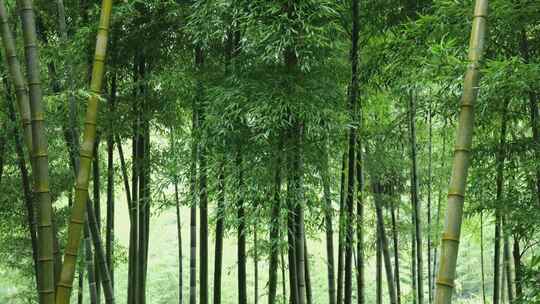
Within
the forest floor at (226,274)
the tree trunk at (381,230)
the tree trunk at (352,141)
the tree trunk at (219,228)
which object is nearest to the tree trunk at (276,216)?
the tree trunk at (219,228)

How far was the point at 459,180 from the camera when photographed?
261 centimetres

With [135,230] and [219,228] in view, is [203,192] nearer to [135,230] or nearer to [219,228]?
[219,228]

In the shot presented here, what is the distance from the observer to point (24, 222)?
8.25 meters

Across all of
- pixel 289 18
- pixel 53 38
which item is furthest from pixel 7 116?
pixel 289 18

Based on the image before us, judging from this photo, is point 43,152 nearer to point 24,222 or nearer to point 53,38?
point 53,38

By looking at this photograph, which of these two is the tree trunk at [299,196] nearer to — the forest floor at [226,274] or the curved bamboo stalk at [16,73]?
the curved bamboo stalk at [16,73]

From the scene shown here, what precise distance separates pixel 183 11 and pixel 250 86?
1433 mm

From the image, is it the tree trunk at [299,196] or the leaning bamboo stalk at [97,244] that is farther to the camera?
the tree trunk at [299,196]

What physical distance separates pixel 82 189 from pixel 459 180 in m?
1.79

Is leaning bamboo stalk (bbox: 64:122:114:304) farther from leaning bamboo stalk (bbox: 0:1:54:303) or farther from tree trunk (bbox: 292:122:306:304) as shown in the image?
tree trunk (bbox: 292:122:306:304)

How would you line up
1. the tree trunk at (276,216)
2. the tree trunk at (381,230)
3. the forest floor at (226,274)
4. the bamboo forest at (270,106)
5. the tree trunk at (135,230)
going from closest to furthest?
the bamboo forest at (270,106) < the tree trunk at (276,216) < the tree trunk at (135,230) < the tree trunk at (381,230) < the forest floor at (226,274)

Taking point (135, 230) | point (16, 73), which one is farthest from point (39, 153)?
point (135, 230)

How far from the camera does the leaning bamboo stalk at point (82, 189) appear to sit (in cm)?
305

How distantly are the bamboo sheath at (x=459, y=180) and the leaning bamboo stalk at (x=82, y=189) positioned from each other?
5.63 feet
